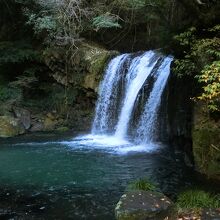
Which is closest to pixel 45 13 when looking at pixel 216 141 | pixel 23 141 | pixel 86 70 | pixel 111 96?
pixel 86 70

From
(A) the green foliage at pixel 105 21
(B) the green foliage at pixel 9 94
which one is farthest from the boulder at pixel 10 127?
(A) the green foliage at pixel 105 21

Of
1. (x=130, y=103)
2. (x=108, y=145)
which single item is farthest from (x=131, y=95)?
(x=108, y=145)

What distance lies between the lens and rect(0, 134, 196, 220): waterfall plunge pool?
729 cm

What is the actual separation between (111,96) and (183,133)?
4.82 meters

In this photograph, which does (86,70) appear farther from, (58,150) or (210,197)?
(210,197)

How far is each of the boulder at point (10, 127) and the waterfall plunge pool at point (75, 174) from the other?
1065 mm

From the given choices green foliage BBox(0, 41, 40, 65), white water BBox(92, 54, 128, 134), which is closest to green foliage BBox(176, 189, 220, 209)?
white water BBox(92, 54, 128, 134)

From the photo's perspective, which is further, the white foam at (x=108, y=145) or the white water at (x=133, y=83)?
the white water at (x=133, y=83)

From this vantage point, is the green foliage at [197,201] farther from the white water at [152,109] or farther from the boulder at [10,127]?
the boulder at [10,127]

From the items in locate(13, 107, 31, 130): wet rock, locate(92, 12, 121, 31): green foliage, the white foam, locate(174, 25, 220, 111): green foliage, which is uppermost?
locate(92, 12, 121, 31): green foliage

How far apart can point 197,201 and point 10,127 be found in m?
9.46

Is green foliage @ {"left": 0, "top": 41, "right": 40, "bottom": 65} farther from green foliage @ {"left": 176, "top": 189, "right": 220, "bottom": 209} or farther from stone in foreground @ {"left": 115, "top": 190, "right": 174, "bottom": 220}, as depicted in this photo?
stone in foreground @ {"left": 115, "top": 190, "right": 174, "bottom": 220}

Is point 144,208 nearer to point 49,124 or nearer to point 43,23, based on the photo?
point 49,124

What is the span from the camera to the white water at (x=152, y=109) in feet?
42.1
